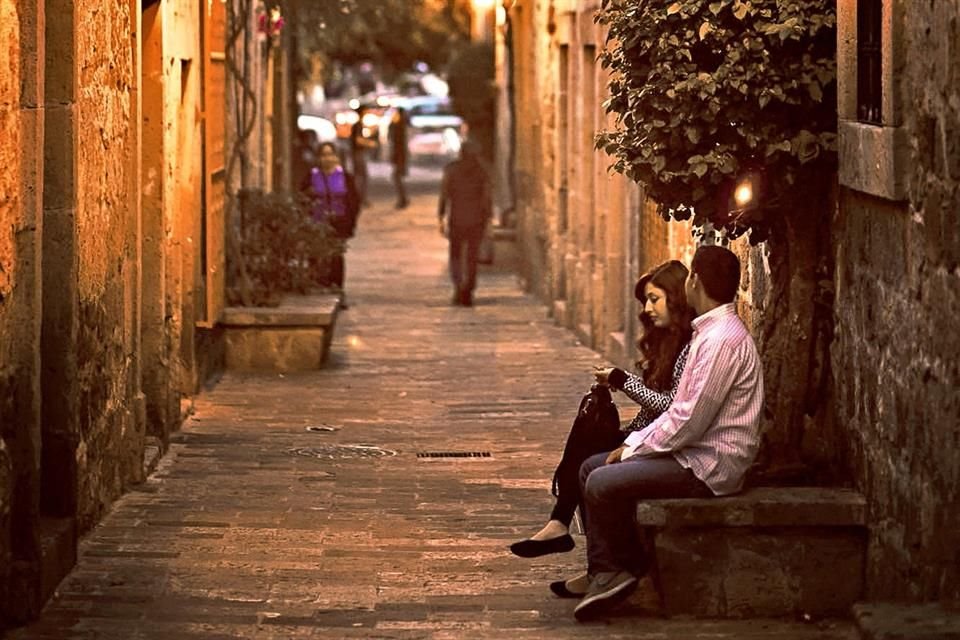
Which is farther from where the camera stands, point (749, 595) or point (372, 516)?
point (372, 516)

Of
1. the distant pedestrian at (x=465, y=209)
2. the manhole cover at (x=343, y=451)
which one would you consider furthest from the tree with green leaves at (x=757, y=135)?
the distant pedestrian at (x=465, y=209)

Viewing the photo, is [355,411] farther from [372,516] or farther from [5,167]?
[5,167]

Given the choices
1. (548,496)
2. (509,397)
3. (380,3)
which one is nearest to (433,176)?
(380,3)

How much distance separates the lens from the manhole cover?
13156mm

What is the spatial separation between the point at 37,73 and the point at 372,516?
3.17 metres

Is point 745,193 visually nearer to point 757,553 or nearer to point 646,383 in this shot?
point 646,383

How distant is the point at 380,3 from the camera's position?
97.9 ft

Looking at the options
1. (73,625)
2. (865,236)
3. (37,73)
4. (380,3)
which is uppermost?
(380,3)

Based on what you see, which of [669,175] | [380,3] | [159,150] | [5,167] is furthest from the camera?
[380,3]

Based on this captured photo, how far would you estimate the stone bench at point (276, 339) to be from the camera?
17406mm

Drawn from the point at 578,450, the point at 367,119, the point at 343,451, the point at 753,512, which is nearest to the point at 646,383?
the point at 578,450

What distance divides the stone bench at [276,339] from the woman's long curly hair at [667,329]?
26.5 ft

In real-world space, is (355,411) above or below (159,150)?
below

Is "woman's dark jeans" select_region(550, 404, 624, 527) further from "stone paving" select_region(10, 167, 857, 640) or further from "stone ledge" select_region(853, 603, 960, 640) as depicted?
"stone ledge" select_region(853, 603, 960, 640)
